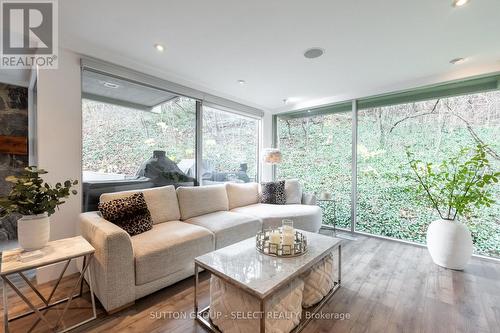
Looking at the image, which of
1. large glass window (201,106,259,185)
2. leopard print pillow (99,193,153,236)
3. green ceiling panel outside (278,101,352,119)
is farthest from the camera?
green ceiling panel outside (278,101,352,119)

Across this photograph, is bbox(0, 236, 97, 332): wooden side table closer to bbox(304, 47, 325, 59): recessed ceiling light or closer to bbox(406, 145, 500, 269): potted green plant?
bbox(304, 47, 325, 59): recessed ceiling light

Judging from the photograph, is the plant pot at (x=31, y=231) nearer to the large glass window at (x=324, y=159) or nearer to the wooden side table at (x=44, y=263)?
the wooden side table at (x=44, y=263)

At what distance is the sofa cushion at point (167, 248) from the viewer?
1.77 meters

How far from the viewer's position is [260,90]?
362cm

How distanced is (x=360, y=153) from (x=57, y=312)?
413cm

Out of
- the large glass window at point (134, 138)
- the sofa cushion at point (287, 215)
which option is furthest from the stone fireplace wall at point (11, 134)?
the sofa cushion at point (287, 215)

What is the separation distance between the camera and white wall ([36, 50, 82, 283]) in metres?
2.10

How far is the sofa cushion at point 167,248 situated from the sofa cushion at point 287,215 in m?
0.95

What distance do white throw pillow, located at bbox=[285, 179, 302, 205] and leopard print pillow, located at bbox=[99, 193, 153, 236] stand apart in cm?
229

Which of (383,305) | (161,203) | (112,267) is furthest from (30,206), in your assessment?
(383,305)

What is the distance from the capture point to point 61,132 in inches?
86.7

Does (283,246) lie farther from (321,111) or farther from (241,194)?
(321,111)

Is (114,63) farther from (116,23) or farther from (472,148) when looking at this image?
(472,148)

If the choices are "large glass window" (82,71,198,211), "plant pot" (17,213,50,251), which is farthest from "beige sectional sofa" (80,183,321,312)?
"large glass window" (82,71,198,211)
